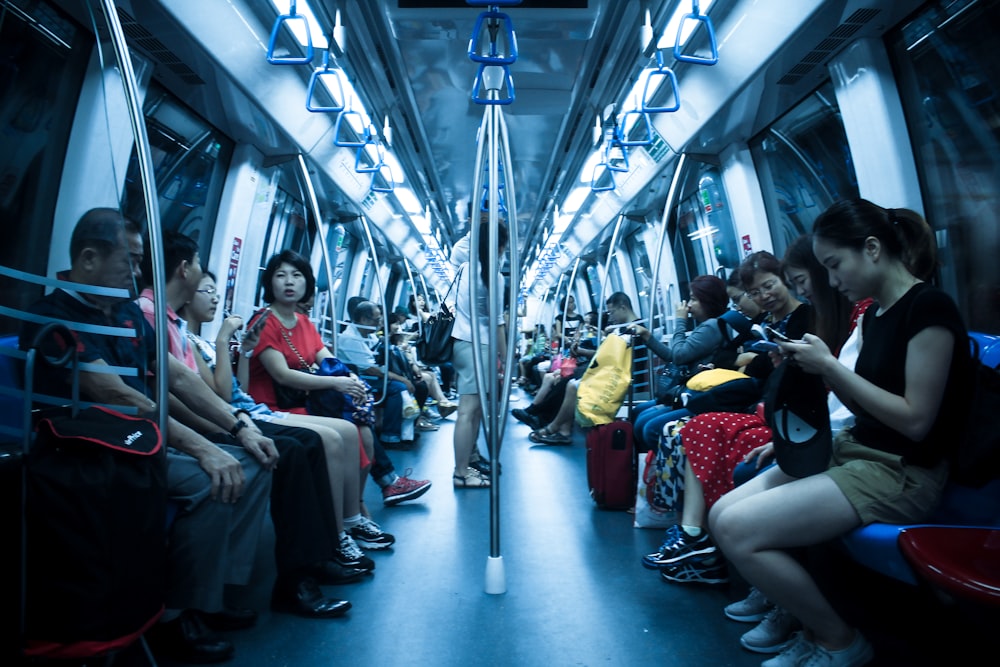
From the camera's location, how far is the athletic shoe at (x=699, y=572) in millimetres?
2625

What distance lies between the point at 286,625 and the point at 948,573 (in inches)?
77.9

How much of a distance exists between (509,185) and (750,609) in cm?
190

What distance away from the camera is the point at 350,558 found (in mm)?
2752

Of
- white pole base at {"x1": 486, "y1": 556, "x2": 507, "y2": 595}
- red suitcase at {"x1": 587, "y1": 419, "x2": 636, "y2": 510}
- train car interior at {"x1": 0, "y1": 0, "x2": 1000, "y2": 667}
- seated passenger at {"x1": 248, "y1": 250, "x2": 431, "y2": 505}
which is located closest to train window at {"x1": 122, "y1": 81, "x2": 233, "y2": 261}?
train car interior at {"x1": 0, "y1": 0, "x2": 1000, "y2": 667}

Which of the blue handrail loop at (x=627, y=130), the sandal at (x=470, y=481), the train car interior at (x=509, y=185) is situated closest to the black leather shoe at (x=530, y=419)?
the train car interior at (x=509, y=185)

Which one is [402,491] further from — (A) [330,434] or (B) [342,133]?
(B) [342,133]

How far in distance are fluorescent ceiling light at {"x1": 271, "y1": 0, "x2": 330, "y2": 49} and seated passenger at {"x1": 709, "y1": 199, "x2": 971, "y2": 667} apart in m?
3.29

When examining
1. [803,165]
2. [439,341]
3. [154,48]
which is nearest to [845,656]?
[439,341]

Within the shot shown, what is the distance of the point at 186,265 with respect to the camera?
8.50ft

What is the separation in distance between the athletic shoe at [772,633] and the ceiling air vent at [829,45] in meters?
2.60

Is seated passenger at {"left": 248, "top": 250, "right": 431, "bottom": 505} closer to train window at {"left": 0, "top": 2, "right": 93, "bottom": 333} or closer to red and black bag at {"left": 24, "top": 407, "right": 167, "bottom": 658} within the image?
train window at {"left": 0, "top": 2, "right": 93, "bottom": 333}

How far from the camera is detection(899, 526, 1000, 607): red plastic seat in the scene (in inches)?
54.7

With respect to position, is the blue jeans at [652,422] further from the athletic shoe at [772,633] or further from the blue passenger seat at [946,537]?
the blue passenger seat at [946,537]

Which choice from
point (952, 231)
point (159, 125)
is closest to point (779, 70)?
point (952, 231)
